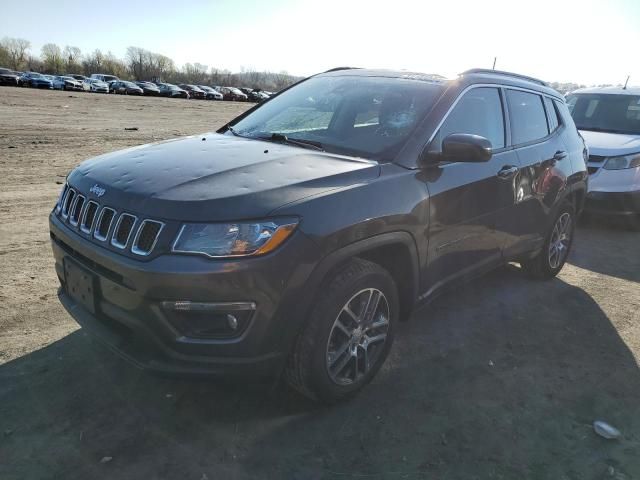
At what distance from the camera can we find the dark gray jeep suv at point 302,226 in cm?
235

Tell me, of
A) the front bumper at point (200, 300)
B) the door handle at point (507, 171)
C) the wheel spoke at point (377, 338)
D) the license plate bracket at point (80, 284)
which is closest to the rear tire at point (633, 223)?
the door handle at point (507, 171)

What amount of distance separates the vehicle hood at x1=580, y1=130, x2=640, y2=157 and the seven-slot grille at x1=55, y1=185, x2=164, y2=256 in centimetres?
670

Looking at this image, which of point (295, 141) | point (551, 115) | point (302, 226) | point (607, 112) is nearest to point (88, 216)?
point (302, 226)

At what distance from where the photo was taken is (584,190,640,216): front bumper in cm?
700

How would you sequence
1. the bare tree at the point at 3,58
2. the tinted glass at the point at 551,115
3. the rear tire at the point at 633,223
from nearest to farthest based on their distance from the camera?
the tinted glass at the point at 551,115 < the rear tire at the point at 633,223 < the bare tree at the point at 3,58

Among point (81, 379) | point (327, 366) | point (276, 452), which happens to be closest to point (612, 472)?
point (327, 366)

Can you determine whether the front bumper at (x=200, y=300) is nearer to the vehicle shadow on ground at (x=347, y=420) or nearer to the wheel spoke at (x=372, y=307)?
the vehicle shadow on ground at (x=347, y=420)

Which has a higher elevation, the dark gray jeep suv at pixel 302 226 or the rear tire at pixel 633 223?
the dark gray jeep suv at pixel 302 226

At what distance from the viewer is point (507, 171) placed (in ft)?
12.7

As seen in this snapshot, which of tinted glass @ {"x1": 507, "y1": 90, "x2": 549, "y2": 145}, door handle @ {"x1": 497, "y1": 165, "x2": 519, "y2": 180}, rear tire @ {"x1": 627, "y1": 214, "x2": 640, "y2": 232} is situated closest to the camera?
door handle @ {"x1": 497, "y1": 165, "x2": 519, "y2": 180}

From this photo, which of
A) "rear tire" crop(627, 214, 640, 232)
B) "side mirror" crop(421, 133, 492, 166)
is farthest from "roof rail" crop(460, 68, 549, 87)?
"rear tire" crop(627, 214, 640, 232)

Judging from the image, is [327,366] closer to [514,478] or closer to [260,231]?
[260,231]

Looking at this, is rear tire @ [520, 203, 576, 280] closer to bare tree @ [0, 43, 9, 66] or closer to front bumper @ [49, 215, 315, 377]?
front bumper @ [49, 215, 315, 377]

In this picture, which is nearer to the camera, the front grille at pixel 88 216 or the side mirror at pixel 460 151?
the front grille at pixel 88 216
